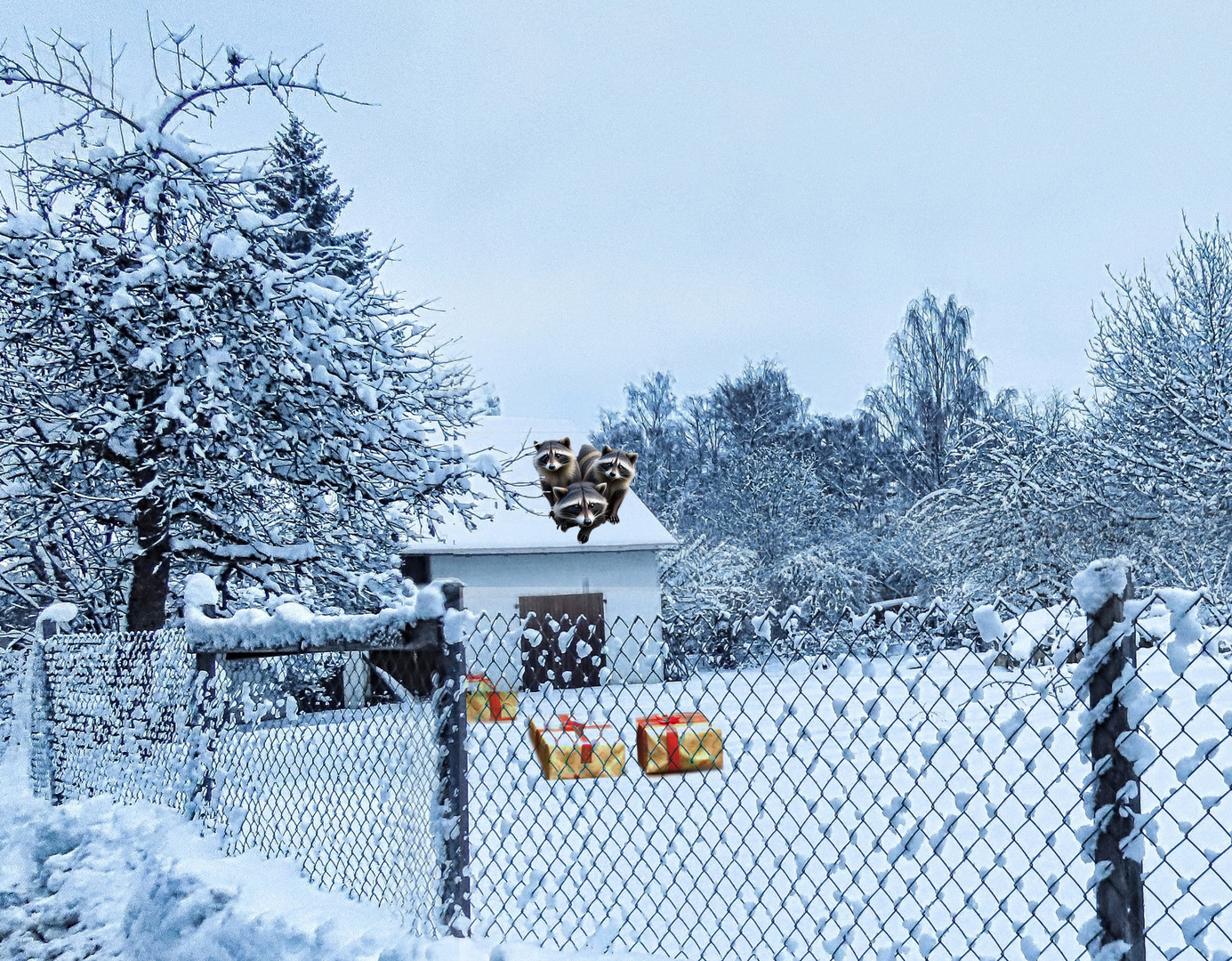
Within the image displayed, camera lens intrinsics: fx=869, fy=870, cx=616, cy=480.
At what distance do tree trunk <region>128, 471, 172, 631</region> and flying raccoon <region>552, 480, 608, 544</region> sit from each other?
7.76 m

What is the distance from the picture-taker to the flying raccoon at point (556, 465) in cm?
1401

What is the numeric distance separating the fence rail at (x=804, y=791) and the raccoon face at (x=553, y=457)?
7.37 m

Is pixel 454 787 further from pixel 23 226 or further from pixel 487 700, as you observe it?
pixel 23 226

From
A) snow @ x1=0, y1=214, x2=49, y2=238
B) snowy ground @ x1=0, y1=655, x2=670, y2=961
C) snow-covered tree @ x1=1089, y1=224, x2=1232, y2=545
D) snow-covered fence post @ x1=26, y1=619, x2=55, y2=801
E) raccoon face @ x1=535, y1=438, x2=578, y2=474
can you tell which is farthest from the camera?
raccoon face @ x1=535, y1=438, x2=578, y2=474

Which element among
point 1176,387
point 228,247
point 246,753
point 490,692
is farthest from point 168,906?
point 1176,387

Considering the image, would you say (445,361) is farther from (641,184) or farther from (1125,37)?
(641,184)

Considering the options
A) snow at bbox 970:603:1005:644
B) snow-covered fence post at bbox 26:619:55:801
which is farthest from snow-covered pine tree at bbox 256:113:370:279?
snow at bbox 970:603:1005:644

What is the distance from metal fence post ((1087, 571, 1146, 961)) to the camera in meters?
1.78

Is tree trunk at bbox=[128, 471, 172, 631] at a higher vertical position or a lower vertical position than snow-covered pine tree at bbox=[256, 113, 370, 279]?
lower

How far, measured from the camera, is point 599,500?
49.6 ft

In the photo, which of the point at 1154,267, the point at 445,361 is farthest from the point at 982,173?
the point at 445,361

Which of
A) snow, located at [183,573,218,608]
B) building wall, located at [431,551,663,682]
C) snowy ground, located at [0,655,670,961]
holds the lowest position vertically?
snowy ground, located at [0,655,670,961]

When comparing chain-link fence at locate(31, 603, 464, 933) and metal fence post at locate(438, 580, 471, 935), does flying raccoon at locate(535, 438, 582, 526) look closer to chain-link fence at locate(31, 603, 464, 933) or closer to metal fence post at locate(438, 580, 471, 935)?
chain-link fence at locate(31, 603, 464, 933)

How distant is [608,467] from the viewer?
1473 centimetres
